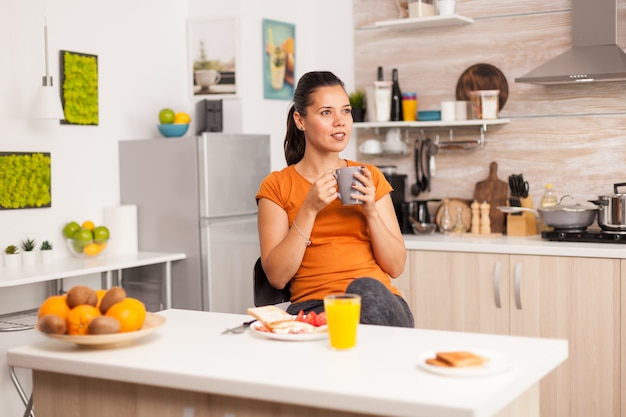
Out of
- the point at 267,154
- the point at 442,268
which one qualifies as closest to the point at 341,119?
the point at 442,268

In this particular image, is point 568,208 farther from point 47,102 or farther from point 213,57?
point 47,102

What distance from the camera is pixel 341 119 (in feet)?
8.94

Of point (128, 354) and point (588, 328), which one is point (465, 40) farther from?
point (128, 354)

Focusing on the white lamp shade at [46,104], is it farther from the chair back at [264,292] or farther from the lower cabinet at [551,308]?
the lower cabinet at [551,308]

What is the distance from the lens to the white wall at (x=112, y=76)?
4.02 metres

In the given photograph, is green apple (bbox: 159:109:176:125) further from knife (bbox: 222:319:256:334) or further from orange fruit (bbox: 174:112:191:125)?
knife (bbox: 222:319:256:334)

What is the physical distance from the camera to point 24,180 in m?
4.04

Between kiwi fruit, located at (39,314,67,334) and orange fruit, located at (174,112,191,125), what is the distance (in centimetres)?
276

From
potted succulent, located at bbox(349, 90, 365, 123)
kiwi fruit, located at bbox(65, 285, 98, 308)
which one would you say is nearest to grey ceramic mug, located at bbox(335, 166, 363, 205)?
kiwi fruit, located at bbox(65, 285, 98, 308)

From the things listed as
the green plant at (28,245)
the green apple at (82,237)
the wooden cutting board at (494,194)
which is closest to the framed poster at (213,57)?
the green apple at (82,237)

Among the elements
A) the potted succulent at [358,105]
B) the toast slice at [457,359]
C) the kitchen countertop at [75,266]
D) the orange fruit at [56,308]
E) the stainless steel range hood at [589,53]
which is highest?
the stainless steel range hood at [589,53]

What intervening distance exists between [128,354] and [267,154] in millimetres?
2892

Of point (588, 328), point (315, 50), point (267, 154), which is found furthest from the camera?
point (315, 50)

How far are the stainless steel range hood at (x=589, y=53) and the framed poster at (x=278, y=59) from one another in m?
1.45
